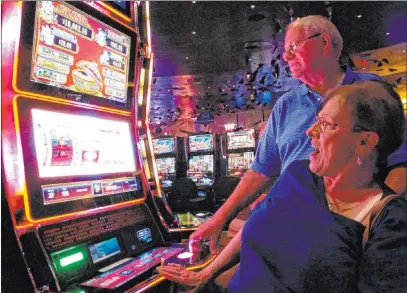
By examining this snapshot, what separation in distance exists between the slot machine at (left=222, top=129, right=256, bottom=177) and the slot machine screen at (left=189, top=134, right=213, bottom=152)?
0.36m

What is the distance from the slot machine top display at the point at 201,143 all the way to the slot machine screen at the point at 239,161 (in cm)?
48

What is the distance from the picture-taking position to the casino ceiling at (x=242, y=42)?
5.72 m

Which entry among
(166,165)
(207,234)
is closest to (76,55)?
(207,234)

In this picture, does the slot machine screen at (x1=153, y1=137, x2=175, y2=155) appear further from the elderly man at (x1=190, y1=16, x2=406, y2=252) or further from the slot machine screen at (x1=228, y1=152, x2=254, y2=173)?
the elderly man at (x1=190, y1=16, x2=406, y2=252)

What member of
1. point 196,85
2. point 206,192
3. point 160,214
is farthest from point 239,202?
point 196,85

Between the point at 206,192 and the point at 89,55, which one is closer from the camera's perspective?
the point at 89,55

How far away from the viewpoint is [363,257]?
0.79 metres

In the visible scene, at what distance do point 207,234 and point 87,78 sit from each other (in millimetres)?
808

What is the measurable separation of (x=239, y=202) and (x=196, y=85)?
917 cm

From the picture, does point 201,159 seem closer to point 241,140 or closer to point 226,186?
point 241,140

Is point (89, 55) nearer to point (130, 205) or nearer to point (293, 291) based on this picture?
point (130, 205)

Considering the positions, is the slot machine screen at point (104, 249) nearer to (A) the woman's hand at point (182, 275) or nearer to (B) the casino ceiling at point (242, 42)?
(A) the woman's hand at point (182, 275)

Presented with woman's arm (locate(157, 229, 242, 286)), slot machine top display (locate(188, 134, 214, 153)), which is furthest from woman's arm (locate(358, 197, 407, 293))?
slot machine top display (locate(188, 134, 214, 153))

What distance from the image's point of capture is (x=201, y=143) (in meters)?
7.73
